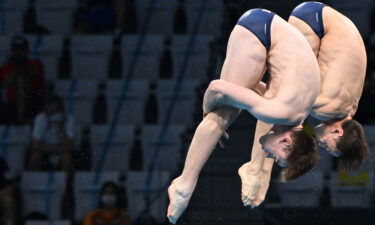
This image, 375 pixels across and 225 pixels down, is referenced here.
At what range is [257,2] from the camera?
6.95m

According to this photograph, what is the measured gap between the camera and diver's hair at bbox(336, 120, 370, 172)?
548 centimetres

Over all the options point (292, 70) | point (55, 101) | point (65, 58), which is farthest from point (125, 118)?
point (292, 70)

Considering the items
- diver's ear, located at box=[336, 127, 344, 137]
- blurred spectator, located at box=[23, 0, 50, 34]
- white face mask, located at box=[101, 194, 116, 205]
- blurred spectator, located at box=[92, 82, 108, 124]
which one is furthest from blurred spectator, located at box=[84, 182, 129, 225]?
diver's ear, located at box=[336, 127, 344, 137]

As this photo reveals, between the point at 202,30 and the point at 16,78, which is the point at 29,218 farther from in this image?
the point at 202,30

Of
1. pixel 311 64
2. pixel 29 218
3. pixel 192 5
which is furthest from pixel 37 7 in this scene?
pixel 311 64

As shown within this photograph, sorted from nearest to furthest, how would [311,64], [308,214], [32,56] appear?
1. [311,64]
2. [308,214]
3. [32,56]

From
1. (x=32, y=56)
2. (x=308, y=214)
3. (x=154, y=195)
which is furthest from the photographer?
(x=32, y=56)

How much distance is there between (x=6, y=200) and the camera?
748cm

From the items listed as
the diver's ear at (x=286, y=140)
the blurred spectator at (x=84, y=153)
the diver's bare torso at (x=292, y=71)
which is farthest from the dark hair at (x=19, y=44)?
the diver's ear at (x=286, y=140)

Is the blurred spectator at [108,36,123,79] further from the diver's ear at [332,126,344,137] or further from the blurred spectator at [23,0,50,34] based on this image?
the diver's ear at [332,126,344,137]

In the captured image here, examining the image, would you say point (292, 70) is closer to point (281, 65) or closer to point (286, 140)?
point (281, 65)

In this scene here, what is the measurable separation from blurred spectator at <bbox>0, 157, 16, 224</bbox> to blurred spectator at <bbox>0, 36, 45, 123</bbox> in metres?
0.43

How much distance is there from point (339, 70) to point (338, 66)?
0.02 m

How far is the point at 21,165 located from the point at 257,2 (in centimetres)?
185
